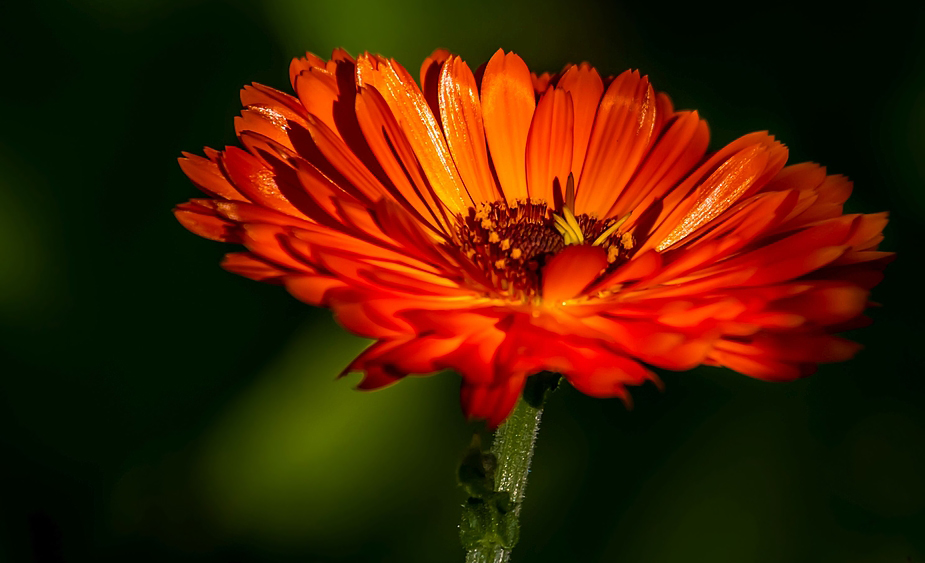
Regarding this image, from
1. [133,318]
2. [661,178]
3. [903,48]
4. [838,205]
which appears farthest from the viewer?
[903,48]

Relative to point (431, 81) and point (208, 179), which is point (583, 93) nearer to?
point (431, 81)

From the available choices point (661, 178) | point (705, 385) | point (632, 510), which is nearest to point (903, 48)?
point (705, 385)

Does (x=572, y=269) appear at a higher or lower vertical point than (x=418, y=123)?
lower

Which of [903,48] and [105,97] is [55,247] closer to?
[105,97]

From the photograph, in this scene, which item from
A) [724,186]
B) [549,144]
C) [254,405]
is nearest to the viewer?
[724,186]

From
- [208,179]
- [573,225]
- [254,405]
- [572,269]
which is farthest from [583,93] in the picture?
[254,405]

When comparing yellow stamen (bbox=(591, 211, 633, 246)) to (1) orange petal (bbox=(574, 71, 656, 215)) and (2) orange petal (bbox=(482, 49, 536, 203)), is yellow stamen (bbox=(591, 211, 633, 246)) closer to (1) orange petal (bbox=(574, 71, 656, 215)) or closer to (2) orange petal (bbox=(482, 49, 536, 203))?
(1) orange petal (bbox=(574, 71, 656, 215))

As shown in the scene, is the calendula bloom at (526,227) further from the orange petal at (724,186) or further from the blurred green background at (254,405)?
the blurred green background at (254,405)

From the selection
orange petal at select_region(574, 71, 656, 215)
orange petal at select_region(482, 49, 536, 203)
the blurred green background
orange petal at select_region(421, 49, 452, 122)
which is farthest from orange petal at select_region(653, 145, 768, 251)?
the blurred green background
